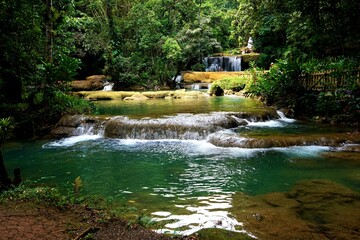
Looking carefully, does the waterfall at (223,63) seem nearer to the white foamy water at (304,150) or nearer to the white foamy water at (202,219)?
the white foamy water at (304,150)

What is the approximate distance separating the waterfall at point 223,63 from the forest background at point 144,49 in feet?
3.44

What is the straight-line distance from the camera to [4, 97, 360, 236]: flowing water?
19.5 ft

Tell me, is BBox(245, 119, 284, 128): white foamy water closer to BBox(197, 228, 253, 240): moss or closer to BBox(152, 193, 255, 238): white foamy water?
BBox(152, 193, 255, 238): white foamy water

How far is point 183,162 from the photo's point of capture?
877 cm

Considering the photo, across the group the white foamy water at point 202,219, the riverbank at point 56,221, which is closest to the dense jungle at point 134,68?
the riverbank at point 56,221

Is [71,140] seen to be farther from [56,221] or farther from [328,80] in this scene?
[328,80]

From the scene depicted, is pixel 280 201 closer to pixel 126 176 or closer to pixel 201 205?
pixel 201 205

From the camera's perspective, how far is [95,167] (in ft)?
28.0

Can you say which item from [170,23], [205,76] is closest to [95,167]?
[205,76]

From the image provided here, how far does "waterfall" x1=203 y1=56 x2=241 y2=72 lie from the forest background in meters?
1.05

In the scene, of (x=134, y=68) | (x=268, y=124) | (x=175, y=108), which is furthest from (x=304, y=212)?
(x=134, y=68)

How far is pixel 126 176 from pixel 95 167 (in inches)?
50.9

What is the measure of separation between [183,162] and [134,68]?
20.2 metres

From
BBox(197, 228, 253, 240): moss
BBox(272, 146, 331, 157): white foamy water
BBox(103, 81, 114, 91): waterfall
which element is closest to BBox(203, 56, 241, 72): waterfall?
BBox(103, 81, 114, 91): waterfall
